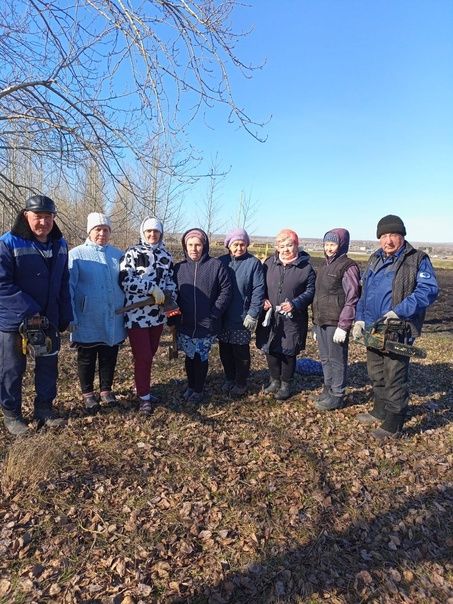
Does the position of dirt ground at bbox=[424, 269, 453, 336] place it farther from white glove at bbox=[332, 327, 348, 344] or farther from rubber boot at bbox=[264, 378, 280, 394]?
white glove at bbox=[332, 327, 348, 344]

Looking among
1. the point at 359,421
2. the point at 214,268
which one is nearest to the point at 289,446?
the point at 359,421

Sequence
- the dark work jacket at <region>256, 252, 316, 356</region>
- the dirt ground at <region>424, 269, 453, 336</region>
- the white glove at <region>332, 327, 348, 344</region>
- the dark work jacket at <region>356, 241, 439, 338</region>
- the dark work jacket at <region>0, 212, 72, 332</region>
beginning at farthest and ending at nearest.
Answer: the dirt ground at <region>424, 269, 453, 336</region>, the dark work jacket at <region>256, 252, 316, 356</region>, the white glove at <region>332, 327, 348, 344</region>, the dark work jacket at <region>356, 241, 439, 338</region>, the dark work jacket at <region>0, 212, 72, 332</region>

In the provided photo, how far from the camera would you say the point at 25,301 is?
3.91m

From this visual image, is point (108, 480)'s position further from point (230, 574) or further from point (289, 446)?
point (289, 446)

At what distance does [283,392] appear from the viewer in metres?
5.75

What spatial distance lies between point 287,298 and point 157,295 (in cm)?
169

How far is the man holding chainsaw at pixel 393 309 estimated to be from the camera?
4.27m

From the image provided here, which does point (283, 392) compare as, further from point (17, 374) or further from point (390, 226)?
point (17, 374)

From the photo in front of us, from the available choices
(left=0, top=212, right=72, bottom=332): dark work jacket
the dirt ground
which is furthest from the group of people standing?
the dirt ground

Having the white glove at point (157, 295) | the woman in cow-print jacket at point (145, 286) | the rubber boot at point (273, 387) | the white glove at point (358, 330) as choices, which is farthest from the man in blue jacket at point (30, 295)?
the white glove at point (358, 330)

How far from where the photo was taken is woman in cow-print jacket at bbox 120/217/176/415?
15.5ft

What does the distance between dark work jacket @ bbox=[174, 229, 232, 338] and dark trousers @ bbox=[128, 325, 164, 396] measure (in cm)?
44

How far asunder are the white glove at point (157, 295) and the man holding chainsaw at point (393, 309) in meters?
2.24

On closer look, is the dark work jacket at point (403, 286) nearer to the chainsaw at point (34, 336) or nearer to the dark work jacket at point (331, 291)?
the dark work jacket at point (331, 291)
